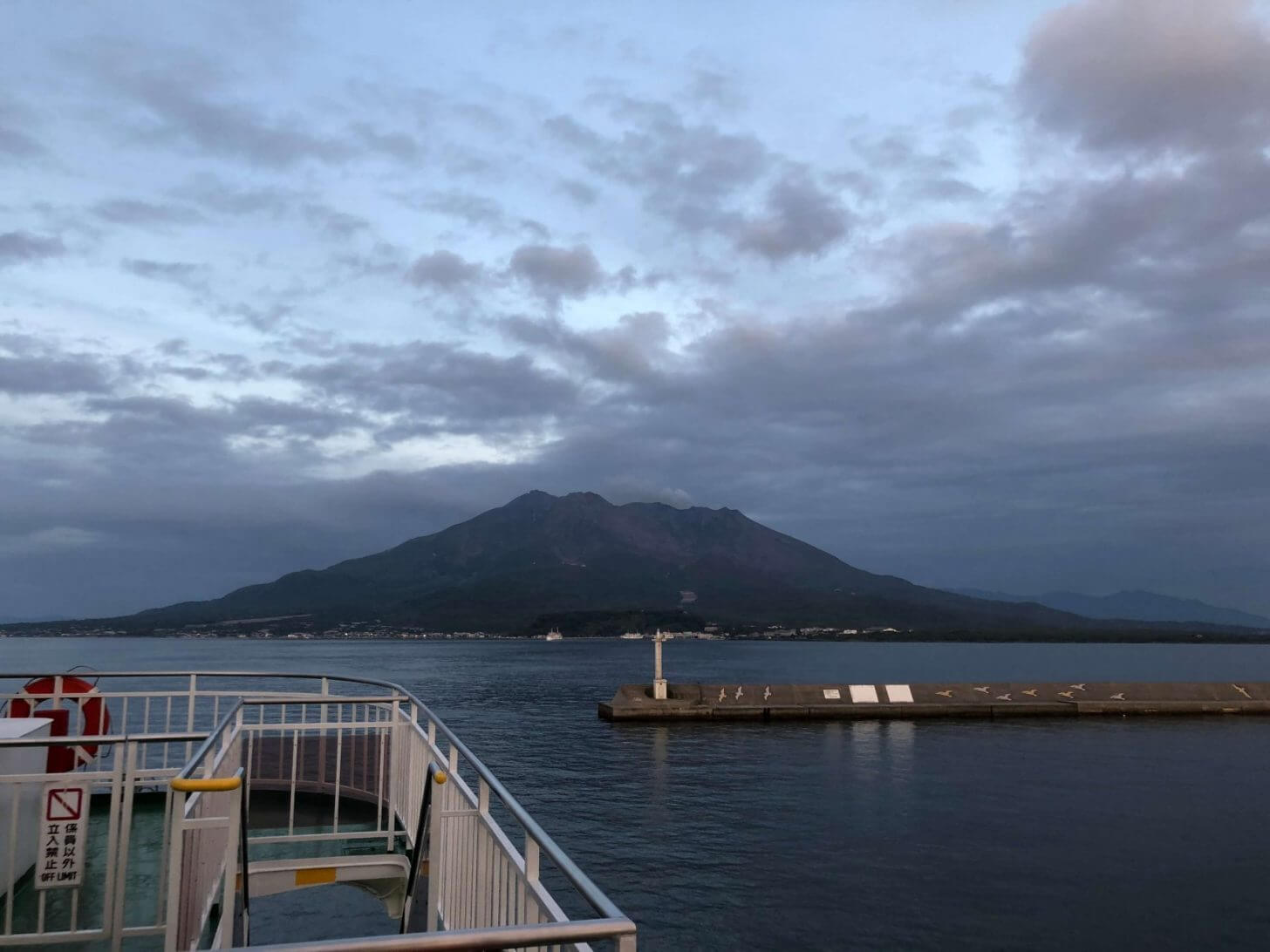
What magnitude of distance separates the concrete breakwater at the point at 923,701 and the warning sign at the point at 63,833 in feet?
145

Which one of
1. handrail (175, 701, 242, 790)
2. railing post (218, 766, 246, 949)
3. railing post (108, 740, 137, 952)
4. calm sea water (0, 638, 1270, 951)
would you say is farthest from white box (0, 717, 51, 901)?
calm sea water (0, 638, 1270, 951)

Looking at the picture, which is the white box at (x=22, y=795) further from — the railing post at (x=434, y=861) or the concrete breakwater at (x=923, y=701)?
the concrete breakwater at (x=923, y=701)

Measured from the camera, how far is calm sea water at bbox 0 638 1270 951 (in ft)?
55.1

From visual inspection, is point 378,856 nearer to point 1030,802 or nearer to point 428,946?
point 428,946

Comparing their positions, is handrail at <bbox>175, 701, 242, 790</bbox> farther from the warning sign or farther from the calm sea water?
the calm sea water

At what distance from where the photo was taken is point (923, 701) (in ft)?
173

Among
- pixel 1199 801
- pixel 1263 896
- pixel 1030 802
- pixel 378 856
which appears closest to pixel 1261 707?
pixel 1199 801

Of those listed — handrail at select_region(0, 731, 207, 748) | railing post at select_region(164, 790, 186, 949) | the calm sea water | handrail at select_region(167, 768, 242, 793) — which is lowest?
the calm sea water

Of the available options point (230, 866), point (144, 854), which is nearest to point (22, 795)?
point (144, 854)

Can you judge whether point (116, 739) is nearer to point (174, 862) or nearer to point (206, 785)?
point (174, 862)

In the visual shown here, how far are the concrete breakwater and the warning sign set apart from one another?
44117mm

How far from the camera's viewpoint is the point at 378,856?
25.5 ft

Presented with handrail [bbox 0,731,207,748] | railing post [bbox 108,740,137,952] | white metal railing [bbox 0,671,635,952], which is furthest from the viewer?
handrail [bbox 0,731,207,748]

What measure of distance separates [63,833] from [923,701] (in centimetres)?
5198
